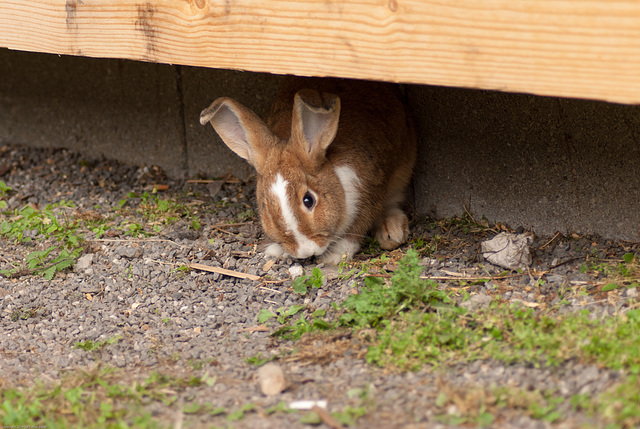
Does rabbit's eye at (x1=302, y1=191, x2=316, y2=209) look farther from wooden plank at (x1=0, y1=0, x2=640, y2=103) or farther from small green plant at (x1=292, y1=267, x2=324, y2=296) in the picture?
wooden plank at (x1=0, y1=0, x2=640, y2=103)

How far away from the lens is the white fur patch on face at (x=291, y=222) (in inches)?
134

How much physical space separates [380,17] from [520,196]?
67.3 inches

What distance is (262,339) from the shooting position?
301 centimetres

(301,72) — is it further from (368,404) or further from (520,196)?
(520,196)

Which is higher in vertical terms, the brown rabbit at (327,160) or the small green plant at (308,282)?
the brown rabbit at (327,160)

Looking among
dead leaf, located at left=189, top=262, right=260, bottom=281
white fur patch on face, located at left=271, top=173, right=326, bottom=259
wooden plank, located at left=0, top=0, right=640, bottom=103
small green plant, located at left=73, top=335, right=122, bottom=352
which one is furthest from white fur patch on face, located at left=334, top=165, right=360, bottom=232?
small green plant, located at left=73, top=335, right=122, bottom=352

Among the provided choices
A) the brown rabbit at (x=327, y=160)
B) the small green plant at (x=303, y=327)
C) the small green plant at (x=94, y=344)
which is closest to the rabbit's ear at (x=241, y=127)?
the brown rabbit at (x=327, y=160)

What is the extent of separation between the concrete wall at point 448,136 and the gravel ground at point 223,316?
0.21 metres

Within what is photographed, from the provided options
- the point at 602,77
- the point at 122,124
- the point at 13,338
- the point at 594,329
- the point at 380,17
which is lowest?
the point at 13,338

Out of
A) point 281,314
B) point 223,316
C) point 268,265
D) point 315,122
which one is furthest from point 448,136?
point 223,316

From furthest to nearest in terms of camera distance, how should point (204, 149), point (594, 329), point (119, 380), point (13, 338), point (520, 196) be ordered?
point (204, 149) < point (520, 196) < point (13, 338) < point (119, 380) < point (594, 329)

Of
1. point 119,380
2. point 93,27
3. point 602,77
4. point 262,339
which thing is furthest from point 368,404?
point 93,27

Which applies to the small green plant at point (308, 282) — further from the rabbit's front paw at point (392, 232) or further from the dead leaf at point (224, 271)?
the rabbit's front paw at point (392, 232)

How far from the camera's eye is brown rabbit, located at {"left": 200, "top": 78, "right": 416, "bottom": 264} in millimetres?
3451
